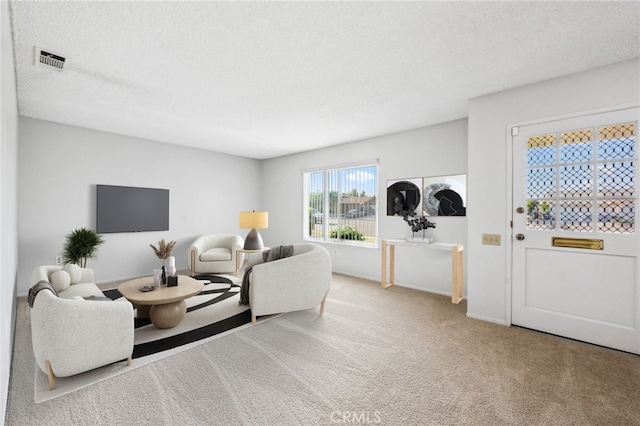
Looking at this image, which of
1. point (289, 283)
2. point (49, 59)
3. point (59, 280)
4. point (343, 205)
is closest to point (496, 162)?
point (289, 283)

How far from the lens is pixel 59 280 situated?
297 centimetres

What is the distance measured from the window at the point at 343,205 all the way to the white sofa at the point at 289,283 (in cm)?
209

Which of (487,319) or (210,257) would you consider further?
(210,257)

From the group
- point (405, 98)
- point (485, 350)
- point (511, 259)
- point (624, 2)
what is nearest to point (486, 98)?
point (405, 98)

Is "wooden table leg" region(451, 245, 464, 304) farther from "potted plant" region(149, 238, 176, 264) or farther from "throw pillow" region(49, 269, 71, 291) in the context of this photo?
"potted plant" region(149, 238, 176, 264)

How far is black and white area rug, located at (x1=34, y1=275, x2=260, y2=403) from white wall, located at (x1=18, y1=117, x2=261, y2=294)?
114 centimetres

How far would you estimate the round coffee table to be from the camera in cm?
278

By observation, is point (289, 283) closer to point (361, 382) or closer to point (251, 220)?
point (361, 382)

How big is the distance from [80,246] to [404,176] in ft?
16.5

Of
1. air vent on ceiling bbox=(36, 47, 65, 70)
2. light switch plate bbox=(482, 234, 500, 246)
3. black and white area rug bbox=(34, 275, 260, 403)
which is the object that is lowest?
black and white area rug bbox=(34, 275, 260, 403)

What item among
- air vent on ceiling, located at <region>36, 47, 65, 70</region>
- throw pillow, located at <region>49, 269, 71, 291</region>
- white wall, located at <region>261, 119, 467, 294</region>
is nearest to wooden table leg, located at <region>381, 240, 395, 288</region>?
white wall, located at <region>261, 119, 467, 294</region>

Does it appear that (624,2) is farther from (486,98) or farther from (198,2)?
(198,2)

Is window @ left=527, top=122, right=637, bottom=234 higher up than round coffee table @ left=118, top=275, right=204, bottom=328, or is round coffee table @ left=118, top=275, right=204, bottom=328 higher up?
window @ left=527, top=122, right=637, bottom=234

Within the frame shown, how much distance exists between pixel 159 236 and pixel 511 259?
5.69 meters
